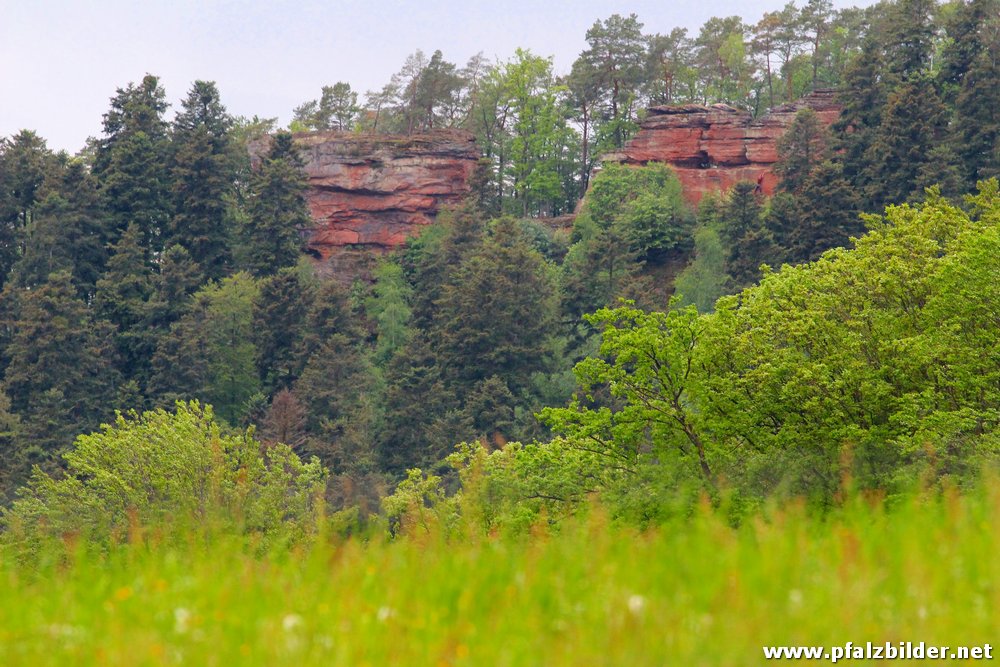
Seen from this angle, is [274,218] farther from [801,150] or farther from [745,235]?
[801,150]

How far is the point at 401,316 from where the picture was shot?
7188 cm

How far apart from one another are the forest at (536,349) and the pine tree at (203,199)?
241 mm

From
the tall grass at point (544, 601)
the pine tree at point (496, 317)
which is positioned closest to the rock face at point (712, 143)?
the pine tree at point (496, 317)

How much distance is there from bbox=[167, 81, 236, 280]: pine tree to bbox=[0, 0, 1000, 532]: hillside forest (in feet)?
0.78

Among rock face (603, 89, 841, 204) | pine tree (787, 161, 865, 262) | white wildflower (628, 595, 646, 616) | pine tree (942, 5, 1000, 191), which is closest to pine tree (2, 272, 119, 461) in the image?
pine tree (787, 161, 865, 262)

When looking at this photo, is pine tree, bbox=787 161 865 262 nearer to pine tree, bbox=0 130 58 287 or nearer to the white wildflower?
pine tree, bbox=0 130 58 287

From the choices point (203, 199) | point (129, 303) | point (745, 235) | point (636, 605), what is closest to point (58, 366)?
point (129, 303)

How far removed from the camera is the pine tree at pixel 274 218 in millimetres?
73125

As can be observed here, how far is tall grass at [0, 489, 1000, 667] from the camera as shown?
452 cm

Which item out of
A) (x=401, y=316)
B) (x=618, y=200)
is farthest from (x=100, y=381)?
(x=618, y=200)

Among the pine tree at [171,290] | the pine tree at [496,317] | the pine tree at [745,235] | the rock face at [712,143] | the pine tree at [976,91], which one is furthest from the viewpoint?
the rock face at [712,143]

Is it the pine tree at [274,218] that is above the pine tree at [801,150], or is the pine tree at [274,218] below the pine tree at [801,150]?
below

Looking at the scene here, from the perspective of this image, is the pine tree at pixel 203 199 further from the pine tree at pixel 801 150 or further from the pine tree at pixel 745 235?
the pine tree at pixel 801 150

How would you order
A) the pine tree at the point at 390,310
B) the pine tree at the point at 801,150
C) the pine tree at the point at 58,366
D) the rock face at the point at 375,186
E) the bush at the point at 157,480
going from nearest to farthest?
the bush at the point at 157,480
the pine tree at the point at 58,366
the pine tree at the point at 801,150
the pine tree at the point at 390,310
the rock face at the point at 375,186
